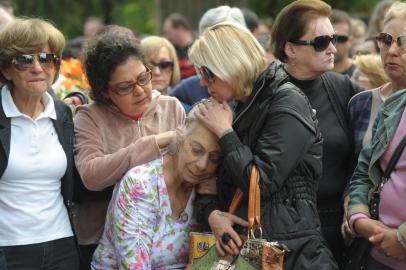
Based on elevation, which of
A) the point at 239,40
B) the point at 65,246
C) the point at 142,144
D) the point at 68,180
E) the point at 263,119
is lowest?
the point at 65,246

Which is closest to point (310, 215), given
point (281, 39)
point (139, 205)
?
point (139, 205)

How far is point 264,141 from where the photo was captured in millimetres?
3420

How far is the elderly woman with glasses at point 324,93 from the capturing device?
4219 millimetres

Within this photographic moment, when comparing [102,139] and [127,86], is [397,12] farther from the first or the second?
[102,139]

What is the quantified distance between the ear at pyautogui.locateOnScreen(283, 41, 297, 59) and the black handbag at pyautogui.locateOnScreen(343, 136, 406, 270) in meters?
1.04

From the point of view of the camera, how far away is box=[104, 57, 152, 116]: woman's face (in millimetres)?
4051

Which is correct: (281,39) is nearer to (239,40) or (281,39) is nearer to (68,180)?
(239,40)

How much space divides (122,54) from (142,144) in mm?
548

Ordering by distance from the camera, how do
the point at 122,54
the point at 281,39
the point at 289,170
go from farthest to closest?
the point at 281,39, the point at 122,54, the point at 289,170

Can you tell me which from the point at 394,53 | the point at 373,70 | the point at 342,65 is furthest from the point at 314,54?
the point at 342,65

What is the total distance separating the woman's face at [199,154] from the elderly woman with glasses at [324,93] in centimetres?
84

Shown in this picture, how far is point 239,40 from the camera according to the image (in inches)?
139

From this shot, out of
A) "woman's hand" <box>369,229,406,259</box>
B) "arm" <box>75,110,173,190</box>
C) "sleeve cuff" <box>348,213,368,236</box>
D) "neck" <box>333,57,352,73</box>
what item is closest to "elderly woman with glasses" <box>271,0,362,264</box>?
"sleeve cuff" <box>348,213,368,236</box>

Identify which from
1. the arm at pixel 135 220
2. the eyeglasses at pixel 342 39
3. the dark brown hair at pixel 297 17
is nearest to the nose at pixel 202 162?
the arm at pixel 135 220
